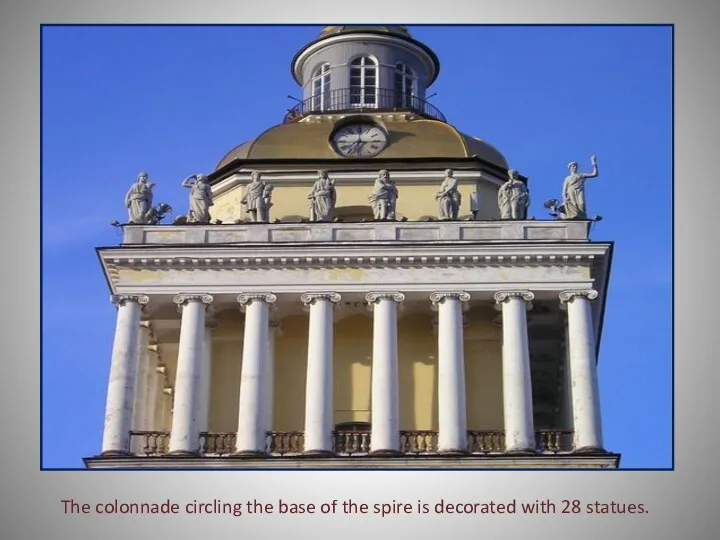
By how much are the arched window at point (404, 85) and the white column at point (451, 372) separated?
780 centimetres

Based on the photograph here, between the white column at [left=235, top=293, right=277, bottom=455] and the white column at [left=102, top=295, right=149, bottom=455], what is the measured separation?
1.76 metres

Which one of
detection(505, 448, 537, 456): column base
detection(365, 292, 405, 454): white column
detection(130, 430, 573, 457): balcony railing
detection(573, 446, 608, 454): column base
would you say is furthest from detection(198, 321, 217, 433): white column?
detection(573, 446, 608, 454): column base

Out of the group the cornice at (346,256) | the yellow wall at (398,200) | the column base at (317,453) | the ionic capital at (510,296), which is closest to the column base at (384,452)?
the column base at (317,453)

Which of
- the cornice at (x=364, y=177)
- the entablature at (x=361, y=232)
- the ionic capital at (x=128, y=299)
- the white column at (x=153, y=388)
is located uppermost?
the cornice at (x=364, y=177)

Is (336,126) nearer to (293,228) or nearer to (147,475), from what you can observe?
(293,228)

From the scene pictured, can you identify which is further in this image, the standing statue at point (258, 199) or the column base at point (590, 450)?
the standing statue at point (258, 199)

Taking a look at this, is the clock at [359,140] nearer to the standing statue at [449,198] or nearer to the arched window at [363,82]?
the standing statue at [449,198]

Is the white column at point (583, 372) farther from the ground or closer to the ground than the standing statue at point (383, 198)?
closer to the ground

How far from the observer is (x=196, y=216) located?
3788cm

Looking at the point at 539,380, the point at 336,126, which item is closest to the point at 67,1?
the point at 336,126

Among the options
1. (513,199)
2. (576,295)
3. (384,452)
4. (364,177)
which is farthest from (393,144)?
(384,452)

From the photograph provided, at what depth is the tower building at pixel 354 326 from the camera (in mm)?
35656

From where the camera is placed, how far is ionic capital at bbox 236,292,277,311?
Result: 3694 cm

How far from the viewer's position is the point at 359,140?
40.5m
